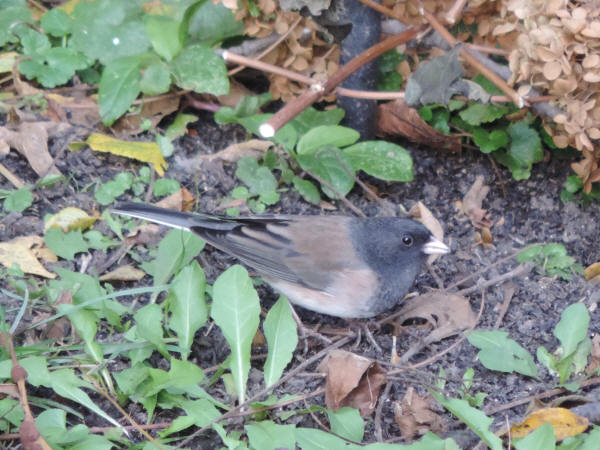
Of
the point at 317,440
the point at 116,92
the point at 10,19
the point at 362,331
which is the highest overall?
the point at 10,19

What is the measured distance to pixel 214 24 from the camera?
11.5 feet

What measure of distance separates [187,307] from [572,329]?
47.4 inches

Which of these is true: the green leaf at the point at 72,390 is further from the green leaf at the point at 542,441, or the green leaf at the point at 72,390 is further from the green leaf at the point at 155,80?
the green leaf at the point at 155,80

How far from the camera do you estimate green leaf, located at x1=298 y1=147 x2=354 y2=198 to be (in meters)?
3.19

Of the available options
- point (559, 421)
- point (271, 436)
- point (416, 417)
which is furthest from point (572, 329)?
point (271, 436)

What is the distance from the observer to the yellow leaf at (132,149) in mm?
3227

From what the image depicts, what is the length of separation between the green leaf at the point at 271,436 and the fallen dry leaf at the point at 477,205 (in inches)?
58.7

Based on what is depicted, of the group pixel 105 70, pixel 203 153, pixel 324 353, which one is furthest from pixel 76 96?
pixel 324 353

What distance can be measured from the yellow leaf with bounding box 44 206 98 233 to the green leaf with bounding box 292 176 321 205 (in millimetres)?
831

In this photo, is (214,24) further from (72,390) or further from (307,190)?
(72,390)

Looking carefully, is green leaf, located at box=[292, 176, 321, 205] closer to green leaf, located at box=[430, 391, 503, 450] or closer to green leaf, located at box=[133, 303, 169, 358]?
green leaf, located at box=[133, 303, 169, 358]

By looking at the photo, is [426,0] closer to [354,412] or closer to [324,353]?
[324,353]

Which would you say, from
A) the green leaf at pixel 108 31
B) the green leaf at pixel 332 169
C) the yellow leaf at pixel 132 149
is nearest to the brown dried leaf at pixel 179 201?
the yellow leaf at pixel 132 149

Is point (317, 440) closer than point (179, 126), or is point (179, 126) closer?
point (317, 440)
